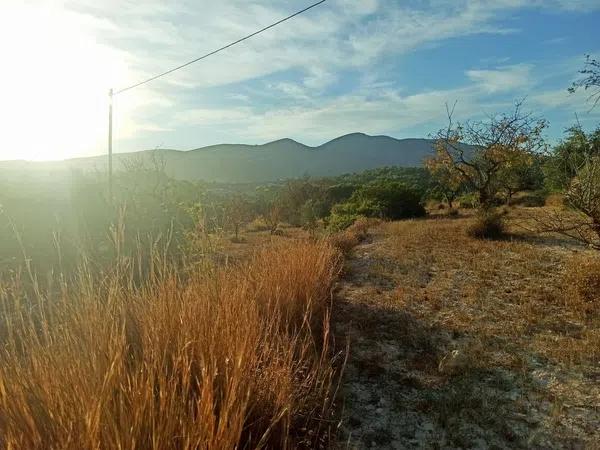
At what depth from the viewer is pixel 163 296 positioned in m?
2.55

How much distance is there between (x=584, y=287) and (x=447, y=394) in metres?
3.39

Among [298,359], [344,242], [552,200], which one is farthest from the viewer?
[552,200]

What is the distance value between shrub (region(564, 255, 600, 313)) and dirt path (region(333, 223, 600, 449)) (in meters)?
1.55

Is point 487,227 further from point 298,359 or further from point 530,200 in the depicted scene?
point 530,200

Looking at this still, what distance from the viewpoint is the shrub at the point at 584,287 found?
4875mm

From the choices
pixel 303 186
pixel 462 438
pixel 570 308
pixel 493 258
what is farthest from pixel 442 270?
pixel 303 186

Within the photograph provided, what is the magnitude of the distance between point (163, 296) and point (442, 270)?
571 cm

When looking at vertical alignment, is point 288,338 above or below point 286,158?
below

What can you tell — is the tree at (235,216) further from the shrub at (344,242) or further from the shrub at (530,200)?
the shrub at (530,200)

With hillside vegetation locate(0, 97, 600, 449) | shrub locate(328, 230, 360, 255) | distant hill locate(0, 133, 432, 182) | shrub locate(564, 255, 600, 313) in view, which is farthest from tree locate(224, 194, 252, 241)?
distant hill locate(0, 133, 432, 182)

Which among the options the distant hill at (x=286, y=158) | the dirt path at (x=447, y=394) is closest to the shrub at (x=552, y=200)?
the dirt path at (x=447, y=394)

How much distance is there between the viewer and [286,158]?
290ft

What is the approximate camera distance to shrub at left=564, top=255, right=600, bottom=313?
16.0ft

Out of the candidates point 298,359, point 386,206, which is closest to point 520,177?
point 386,206
